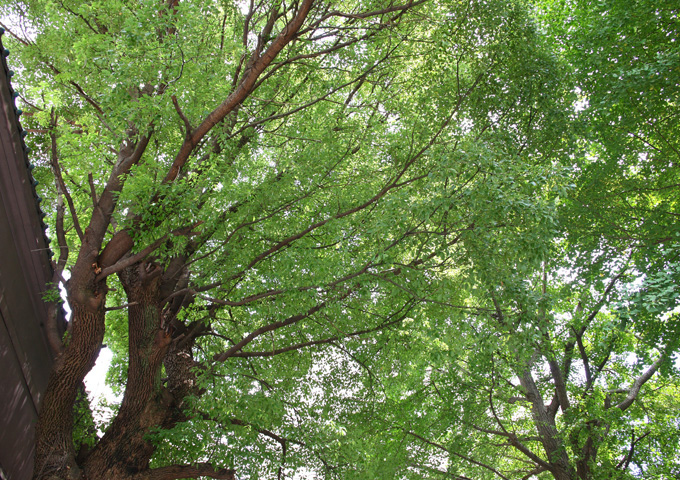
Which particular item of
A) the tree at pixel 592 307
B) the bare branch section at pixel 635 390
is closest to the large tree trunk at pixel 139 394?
the tree at pixel 592 307

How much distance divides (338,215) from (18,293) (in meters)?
5.18

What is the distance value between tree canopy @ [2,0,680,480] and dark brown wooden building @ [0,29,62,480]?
0.44m

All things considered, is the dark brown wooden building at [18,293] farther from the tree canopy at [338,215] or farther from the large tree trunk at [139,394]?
the large tree trunk at [139,394]

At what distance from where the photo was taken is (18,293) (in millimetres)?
7258

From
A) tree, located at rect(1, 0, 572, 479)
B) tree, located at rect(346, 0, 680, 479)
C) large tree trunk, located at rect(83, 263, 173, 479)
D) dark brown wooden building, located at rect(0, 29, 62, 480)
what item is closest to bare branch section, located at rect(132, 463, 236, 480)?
tree, located at rect(1, 0, 572, 479)

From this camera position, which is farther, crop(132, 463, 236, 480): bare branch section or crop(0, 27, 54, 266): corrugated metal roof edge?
crop(132, 463, 236, 480): bare branch section

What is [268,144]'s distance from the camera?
942 cm

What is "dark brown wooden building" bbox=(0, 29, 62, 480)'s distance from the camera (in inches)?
271

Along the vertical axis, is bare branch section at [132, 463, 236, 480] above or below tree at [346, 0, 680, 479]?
below

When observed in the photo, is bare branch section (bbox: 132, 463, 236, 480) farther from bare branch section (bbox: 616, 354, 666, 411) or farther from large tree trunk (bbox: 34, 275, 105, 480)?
bare branch section (bbox: 616, 354, 666, 411)

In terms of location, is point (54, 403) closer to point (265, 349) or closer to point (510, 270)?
point (265, 349)

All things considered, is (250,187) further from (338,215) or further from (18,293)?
(18,293)

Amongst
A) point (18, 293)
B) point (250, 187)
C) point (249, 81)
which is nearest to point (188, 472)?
point (18, 293)

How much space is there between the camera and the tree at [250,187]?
651 centimetres
